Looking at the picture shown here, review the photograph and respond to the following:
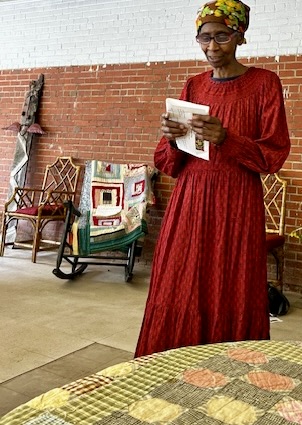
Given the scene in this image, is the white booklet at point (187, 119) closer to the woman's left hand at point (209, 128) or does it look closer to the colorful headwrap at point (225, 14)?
the woman's left hand at point (209, 128)

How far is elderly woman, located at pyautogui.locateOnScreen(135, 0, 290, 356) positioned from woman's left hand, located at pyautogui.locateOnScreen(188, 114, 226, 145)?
0.02m

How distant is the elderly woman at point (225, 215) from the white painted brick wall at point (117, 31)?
2786 millimetres

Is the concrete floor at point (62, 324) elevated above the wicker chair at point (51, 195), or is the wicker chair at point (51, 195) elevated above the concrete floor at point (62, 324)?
the wicker chair at point (51, 195)

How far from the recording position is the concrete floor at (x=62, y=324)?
6.78ft

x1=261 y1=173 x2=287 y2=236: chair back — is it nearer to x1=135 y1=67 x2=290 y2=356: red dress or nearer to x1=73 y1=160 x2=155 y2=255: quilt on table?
x1=73 y1=160 x2=155 y2=255: quilt on table

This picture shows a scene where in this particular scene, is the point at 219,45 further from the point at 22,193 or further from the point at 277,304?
the point at 22,193

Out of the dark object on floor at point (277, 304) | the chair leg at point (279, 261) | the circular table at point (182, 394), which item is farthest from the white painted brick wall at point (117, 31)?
the circular table at point (182, 394)

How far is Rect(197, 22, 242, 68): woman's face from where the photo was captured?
4.62 ft

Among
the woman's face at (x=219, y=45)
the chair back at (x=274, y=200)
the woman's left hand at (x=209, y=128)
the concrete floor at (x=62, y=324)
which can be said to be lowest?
the concrete floor at (x=62, y=324)

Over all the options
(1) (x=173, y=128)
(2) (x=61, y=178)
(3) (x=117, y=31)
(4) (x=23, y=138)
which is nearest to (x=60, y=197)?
(2) (x=61, y=178)

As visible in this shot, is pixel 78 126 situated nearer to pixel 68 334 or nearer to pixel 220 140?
pixel 68 334

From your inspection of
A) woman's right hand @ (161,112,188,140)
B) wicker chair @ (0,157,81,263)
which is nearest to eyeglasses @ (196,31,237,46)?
woman's right hand @ (161,112,188,140)

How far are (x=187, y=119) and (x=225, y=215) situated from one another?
0.31m

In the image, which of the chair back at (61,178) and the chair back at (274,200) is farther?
the chair back at (61,178)
